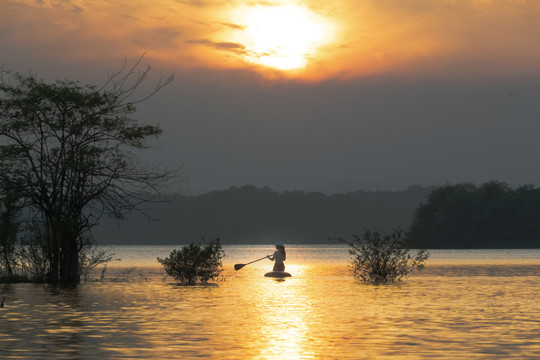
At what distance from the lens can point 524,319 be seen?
21.6m

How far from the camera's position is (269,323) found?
68.0ft

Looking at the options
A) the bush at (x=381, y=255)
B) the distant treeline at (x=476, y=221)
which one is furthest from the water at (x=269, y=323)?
the distant treeline at (x=476, y=221)

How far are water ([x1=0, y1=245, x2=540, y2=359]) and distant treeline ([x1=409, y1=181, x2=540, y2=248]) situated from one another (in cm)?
11835

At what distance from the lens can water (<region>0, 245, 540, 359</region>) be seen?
15.6 meters

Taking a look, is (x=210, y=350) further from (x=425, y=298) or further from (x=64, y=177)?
(x=64, y=177)

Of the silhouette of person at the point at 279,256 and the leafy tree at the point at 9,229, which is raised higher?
the leafy tree at the point at 9,229

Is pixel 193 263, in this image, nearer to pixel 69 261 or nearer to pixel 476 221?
pixel 69 261

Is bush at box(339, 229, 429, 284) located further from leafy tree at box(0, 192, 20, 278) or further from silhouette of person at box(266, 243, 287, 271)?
leafy tree at box(0, 192, 20, 278)

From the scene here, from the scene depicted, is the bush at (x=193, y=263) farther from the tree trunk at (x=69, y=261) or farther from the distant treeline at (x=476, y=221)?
the distant treeline at (x=476, y=221)

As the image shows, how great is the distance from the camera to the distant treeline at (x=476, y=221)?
5856 inches

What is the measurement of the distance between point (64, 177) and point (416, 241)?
12219 cm

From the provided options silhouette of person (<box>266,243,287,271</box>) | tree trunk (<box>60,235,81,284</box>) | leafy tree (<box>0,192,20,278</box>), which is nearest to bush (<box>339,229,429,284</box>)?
silhouette of person (<box>266,243,287,271</box>)

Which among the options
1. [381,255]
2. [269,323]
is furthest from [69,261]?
[269,323]

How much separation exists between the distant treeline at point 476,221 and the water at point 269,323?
388 feet
